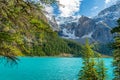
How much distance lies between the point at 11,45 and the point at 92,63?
2293 cm

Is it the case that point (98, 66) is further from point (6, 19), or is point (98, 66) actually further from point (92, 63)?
point (6, 19)

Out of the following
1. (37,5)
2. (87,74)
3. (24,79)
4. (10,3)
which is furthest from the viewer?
(24,79)

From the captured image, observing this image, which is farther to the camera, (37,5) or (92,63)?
(92,63)

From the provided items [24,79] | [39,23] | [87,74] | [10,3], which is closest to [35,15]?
[39,23]

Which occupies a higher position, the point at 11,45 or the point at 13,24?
the point at 13,24

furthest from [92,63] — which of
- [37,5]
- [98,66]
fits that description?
[37,5]

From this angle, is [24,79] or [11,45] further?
[24,79]

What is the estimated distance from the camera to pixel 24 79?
77.2 meters

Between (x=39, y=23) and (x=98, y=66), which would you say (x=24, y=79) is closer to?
(x=98, y=66)

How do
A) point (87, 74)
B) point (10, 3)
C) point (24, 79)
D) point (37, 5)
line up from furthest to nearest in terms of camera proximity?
point (24, 79)
point (87, 74)
point (37, 5)
point (10, 3)

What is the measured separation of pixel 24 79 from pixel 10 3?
234 feet

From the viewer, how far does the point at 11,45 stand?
26.3 ft

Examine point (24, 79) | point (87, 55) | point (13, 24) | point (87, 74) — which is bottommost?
point (24, 79)

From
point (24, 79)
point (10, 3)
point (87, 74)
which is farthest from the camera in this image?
point (24, 79)
